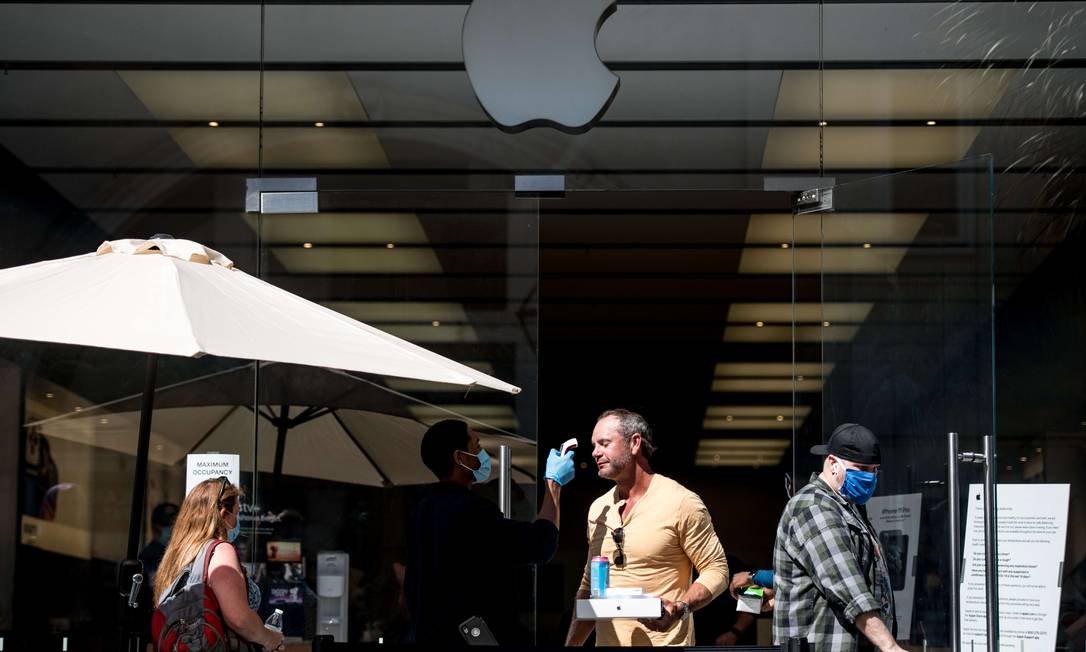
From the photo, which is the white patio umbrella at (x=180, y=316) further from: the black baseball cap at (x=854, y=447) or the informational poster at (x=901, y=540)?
the informational poster at (x=901, y=540)

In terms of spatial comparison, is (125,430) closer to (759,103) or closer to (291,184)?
(291,184)

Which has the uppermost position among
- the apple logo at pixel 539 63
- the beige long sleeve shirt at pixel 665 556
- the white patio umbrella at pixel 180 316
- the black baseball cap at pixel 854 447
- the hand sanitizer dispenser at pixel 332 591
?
the apple logo at pixel 539 63

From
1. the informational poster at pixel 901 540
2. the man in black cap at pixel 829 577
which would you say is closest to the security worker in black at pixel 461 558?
the man in black cap at pixel 829 577

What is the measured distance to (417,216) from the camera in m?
6.43

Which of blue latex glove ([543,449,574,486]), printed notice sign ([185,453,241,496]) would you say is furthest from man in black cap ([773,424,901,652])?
printed notice sign ([185,453,241,496])

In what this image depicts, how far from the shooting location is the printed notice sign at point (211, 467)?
21.4 feet

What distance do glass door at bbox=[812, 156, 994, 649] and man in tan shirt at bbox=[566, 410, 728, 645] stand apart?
0.70m

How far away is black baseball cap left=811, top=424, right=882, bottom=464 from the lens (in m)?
4.81

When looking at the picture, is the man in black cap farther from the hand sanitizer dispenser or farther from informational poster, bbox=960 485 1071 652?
the hand sanitizer dispenser

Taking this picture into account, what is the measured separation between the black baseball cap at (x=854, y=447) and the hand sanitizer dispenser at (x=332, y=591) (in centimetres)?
230

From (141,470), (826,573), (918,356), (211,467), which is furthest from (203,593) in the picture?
(918,356)

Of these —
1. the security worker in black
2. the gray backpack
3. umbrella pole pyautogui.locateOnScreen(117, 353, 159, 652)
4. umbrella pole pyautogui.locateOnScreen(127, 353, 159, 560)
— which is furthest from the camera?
the security worker in black

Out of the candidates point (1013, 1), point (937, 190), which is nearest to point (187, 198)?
point (937, 190)

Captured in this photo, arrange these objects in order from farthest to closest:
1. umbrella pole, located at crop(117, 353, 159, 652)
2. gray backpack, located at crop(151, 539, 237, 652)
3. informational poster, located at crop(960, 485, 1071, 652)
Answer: informational poster, located at crop(960, 485, 1071, 652) → gray backpack, located at crop(151, 539, 237, 652) → umbrella pole, located at crop(117, 353, 159, 652)
